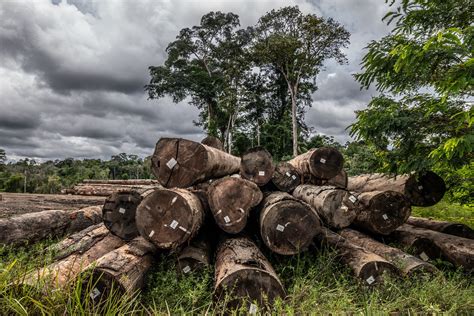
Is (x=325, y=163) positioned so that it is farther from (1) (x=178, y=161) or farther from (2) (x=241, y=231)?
(1) (x=178, y=161)

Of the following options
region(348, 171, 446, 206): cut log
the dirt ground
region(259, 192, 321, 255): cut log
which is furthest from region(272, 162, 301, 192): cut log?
the dirt ground

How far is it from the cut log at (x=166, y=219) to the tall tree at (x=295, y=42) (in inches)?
671

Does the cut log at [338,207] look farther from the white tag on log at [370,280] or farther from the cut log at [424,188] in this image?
the cut log at [424,188]

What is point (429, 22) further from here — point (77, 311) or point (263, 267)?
point (77, 311)

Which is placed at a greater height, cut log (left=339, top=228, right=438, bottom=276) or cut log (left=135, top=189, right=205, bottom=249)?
cut log (left=135, top=189, right=205, bottom=249)

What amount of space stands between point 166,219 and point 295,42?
762 inches

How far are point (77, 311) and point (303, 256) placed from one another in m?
2.99

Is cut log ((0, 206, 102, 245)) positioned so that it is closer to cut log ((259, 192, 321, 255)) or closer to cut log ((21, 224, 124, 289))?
cut log ((21, 224, 124, 289))

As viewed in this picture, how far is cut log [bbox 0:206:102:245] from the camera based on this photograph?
198 inches

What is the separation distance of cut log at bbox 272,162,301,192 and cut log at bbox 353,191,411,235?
165 cm

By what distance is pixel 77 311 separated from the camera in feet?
8.17

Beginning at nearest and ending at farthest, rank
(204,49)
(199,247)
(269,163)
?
(199,247)
(269,163)
(204,49)

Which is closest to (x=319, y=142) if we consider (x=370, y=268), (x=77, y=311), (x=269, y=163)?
(x=269, y=163)

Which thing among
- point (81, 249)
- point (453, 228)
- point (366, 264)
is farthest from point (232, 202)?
point (453, 228)
